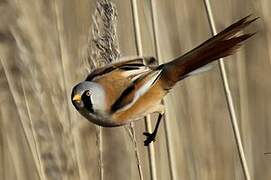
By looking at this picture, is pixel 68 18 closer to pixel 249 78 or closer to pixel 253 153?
pixel 249 78

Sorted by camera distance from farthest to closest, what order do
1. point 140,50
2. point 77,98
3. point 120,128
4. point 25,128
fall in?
point 120,128
point 25,128
point 140,50
point 77,98

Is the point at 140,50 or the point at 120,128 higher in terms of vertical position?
the point at 140,50

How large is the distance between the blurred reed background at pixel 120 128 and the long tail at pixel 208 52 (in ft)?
1.15

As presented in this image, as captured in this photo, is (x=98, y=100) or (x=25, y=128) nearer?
(x=98, y=100)

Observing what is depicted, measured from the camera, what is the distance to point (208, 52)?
89 cm

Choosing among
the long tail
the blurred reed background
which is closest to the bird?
the long tail

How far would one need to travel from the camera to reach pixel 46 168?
1.35m

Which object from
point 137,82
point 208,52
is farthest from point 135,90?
point 208,52

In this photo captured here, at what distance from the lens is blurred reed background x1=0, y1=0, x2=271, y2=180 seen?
4.47 feet

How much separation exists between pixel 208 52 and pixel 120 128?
83cm

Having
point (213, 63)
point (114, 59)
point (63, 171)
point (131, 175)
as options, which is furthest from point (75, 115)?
point (213, 63)

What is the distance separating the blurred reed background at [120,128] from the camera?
1.36 meters

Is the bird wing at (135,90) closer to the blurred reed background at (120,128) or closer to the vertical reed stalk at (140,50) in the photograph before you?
the vertical reed stalk at (140,50)

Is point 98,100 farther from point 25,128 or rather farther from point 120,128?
point 120,128
